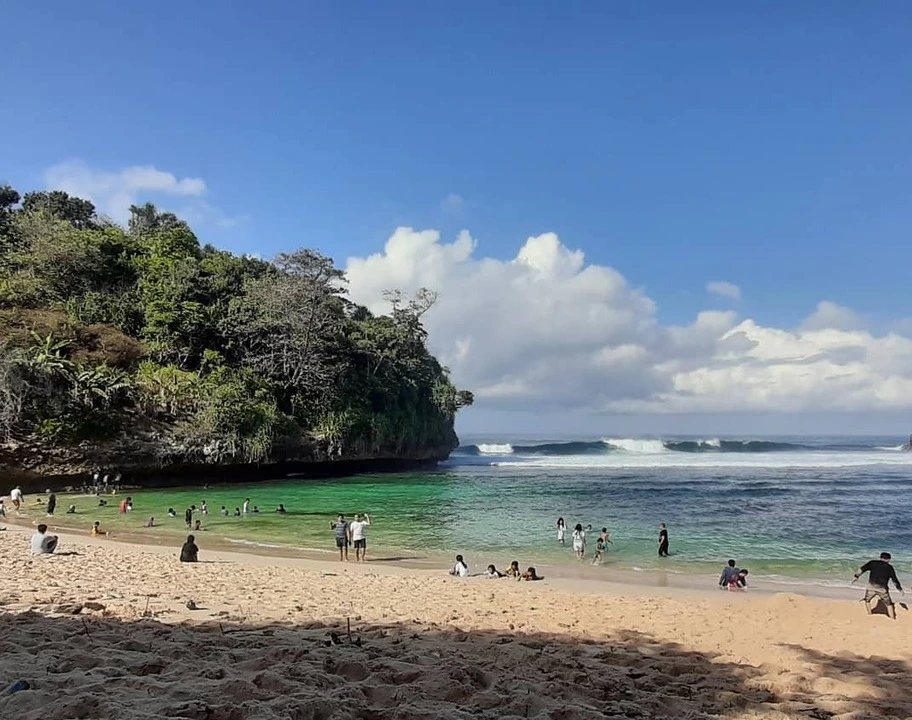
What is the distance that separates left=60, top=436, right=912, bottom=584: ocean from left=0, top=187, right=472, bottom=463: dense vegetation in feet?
14.8

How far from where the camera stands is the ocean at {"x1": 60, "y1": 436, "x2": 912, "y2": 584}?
18.9 m

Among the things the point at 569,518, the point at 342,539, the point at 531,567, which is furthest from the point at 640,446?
the point at 531,567

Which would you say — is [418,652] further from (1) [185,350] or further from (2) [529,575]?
(1) [185,350]

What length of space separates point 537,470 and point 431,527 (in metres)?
32.1

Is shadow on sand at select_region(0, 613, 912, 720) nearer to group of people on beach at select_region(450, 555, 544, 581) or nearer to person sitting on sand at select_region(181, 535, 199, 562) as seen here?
group of people on beach at select_region(450, 555, 544, 581)

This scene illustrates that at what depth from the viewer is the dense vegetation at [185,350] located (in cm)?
3325

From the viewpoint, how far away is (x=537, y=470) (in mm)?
54906

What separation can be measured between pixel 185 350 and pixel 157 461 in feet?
26.1

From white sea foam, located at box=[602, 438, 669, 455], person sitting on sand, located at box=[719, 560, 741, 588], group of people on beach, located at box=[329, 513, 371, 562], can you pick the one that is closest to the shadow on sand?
person sitting on sand, located at box=[719, 560, 741, 588]

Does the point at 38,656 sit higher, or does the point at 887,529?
the point at 38,656

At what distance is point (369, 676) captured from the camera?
17.9ft

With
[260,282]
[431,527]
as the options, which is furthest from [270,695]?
[260,282]

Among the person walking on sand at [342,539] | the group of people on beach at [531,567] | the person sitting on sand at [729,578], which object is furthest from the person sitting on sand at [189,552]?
the person sitting on sand at [729,578]

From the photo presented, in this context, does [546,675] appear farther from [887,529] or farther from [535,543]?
[887,529]
